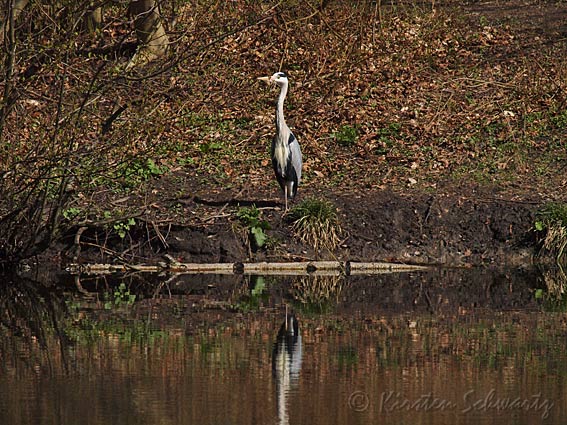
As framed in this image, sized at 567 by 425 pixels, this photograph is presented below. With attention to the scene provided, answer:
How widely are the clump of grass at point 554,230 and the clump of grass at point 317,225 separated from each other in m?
2.61

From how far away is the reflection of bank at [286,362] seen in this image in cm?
788

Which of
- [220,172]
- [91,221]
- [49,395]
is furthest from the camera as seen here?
[220,172]

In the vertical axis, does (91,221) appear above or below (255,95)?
below

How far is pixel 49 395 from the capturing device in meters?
→ 8.03

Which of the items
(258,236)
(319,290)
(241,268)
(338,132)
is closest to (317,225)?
(258,236)

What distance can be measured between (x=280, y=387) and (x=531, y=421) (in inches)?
70.0

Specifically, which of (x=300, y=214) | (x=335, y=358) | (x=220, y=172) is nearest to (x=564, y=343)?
(x=335, y=358)

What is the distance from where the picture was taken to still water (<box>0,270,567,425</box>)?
7633mm

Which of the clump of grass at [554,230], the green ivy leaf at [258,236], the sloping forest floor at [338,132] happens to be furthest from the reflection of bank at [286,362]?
the clump of grass at [554,230]

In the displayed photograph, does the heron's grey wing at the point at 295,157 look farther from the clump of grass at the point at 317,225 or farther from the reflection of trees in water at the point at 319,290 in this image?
the reflection of trees in water at the point at 319,290

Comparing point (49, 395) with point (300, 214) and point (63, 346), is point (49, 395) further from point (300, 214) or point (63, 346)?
point (300, 214)

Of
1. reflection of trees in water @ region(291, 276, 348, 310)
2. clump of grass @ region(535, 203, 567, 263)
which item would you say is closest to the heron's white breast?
reflection of trees in water @ region(291, 276, 348, 310)

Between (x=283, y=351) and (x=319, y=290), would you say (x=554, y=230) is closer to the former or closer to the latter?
(x=319, y=290)

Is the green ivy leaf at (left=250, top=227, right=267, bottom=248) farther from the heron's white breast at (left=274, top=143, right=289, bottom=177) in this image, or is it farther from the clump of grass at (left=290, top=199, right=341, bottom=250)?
the heron's white breast at (left=274, top=143, right=289, bottom=177)
